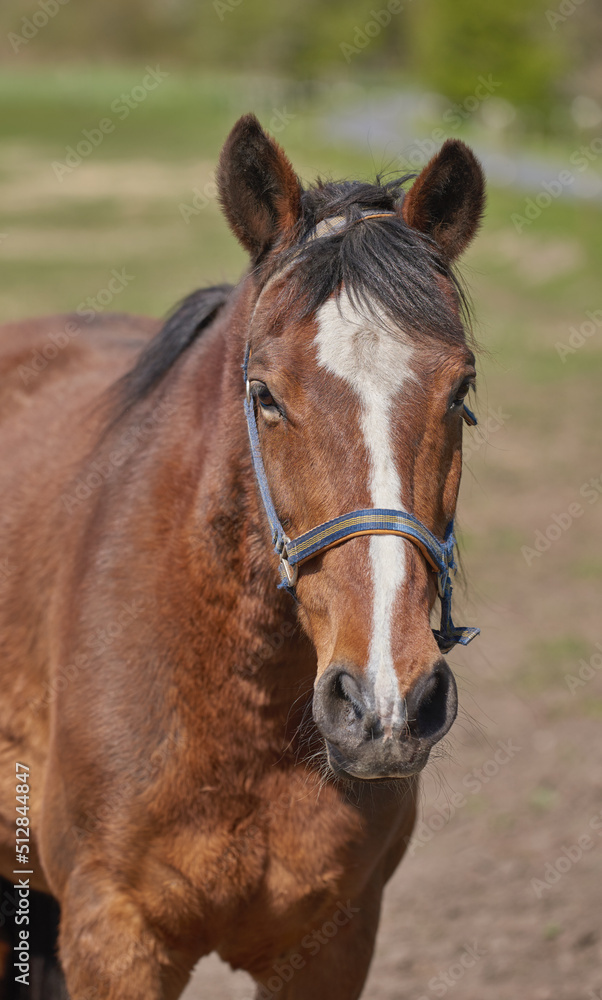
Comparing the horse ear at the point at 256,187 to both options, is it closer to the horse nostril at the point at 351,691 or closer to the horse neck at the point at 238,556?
the horse neck at the point at 238,556

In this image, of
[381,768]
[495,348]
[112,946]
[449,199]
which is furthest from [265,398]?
[495,348]

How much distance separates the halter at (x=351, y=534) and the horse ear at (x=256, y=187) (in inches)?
4.5

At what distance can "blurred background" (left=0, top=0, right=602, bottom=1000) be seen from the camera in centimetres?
452

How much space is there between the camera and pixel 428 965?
169 inches

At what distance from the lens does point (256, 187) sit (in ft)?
8.60

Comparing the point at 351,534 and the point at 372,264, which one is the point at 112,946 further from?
the point at 372,264

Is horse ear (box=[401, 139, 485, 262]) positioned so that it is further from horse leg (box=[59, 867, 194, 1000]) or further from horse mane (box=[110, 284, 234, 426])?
horse leg (box=[59, 867, 194, 1000])

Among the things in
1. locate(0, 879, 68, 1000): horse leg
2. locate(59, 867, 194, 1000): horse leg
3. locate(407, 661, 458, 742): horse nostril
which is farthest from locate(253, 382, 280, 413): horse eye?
locate(0, 879, 68, 1000): horse leg

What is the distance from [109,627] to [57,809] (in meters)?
0.55

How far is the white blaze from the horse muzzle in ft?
0.07

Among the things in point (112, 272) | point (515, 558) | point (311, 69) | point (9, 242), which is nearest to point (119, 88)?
point (311, 69)

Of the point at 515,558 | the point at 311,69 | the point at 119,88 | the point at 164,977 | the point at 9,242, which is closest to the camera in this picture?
the point at 164,977

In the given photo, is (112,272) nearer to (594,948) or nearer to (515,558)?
(515,558)

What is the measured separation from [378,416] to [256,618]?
0.75 m
